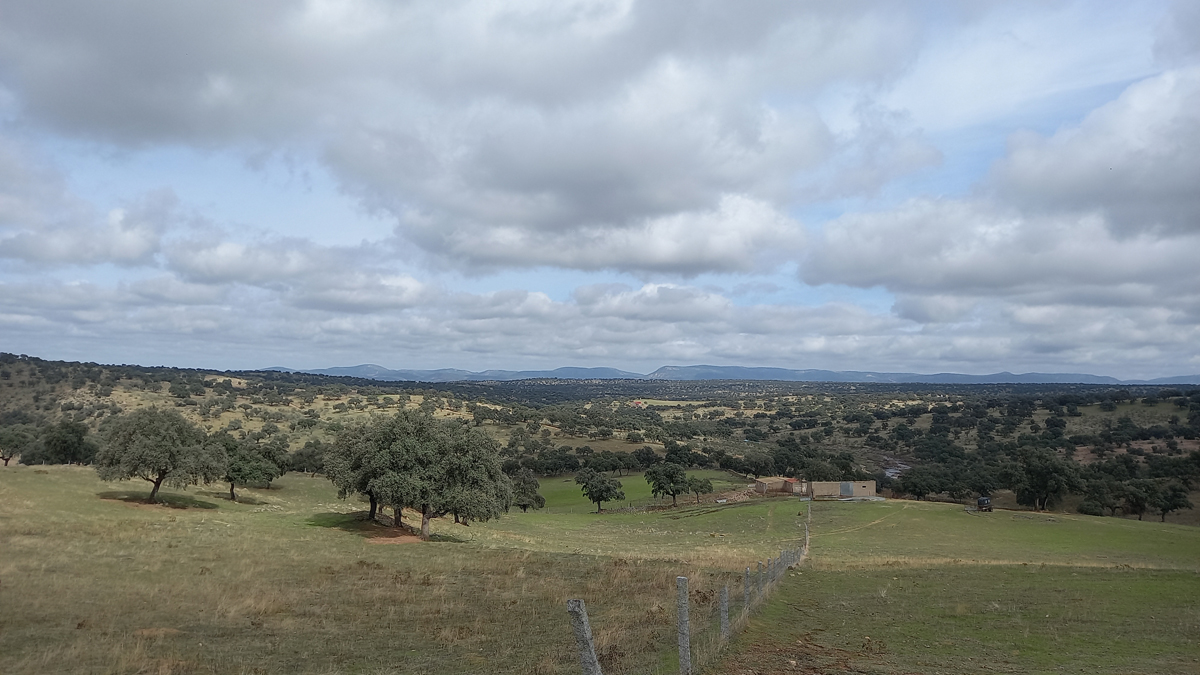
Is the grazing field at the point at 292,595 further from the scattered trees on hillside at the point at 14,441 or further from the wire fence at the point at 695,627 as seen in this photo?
the scattered trees on hillside at the point at 14,441

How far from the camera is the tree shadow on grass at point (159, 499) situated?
145 ft

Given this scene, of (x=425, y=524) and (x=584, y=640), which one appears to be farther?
(x=425, y=524)

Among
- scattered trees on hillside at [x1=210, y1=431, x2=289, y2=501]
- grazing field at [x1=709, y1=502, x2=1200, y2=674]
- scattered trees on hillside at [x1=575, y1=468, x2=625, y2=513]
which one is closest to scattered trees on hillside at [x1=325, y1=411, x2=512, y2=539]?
scattered trees on hillside at [x1=210, y1=431, x2=289, y2=501]

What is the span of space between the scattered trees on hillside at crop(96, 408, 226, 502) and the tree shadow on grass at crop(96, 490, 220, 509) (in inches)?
31.5

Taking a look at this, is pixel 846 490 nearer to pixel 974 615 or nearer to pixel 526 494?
pixel 526 494

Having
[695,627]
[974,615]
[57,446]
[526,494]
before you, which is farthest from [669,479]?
Result: [695,627]

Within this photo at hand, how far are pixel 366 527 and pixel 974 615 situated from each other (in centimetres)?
3562

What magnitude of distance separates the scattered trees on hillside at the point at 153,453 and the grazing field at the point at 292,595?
213 cm

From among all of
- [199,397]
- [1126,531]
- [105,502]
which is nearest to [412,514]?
[105,502]

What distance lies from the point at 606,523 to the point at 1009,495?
6570 cm

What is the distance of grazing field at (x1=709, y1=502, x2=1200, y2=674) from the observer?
1316cm

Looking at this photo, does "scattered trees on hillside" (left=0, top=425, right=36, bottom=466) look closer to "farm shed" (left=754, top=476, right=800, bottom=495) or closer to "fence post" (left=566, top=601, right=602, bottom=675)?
"farm shed" (left=754, top=476, right=800, bottom=495)

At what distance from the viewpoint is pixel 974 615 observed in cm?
1994

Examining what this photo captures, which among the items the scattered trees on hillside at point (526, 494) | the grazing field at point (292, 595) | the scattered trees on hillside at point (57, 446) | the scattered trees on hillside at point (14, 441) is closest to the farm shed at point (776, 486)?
the scattered trees on hillside at point (526, 494)
